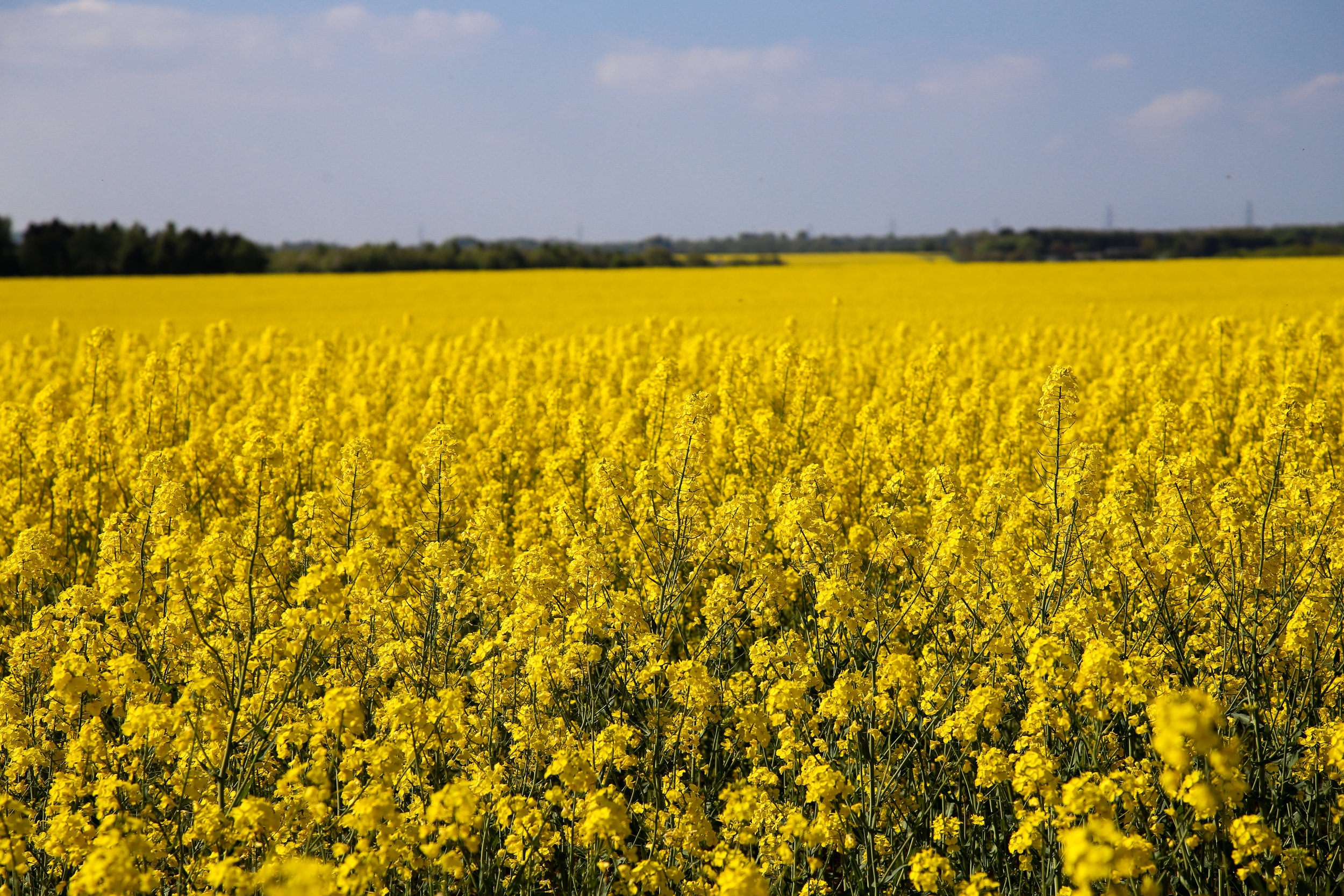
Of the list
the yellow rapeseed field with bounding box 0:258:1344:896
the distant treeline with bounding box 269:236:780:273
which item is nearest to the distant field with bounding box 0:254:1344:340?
the distant treeline with bounding box 269:236:780:273

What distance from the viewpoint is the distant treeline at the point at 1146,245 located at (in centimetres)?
5128

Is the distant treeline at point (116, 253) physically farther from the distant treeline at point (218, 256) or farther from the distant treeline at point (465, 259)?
the distant treeline at point (465, 259)

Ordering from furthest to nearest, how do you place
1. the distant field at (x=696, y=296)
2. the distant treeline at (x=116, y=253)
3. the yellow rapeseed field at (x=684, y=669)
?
the distant treeline at (x=116, y=253) → the distant field at (x=696, y=296) → the yellow rapeseed field at (x=684, y=669)

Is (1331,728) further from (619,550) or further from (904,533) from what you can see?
(619,550)

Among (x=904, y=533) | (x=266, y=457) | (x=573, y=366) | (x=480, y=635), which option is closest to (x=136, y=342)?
(x=573, y=366)

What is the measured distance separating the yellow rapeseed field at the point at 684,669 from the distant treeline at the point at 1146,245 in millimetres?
52315

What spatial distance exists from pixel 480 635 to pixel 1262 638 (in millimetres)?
3279

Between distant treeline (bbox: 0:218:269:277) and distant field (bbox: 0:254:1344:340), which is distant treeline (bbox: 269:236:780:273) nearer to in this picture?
distant treeline (bbox: 0:218:269:277)

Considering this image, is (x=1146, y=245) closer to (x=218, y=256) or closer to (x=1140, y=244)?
(x=1140, y=244)

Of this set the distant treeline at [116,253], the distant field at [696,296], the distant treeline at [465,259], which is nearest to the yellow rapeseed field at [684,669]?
the distant field at [696,296]

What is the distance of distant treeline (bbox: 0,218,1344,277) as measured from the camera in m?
50.2

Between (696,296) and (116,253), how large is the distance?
3891 centimetres

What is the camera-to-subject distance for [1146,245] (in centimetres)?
5403

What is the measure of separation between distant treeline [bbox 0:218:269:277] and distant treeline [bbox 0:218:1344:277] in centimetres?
4
